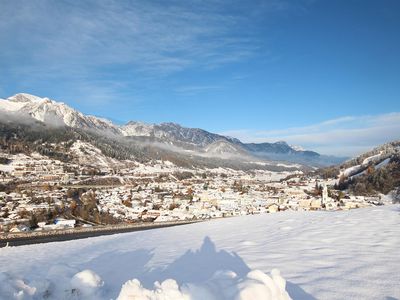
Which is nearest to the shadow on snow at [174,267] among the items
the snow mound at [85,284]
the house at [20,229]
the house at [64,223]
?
the snow mound at [85,284]

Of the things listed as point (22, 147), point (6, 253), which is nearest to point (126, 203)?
point (6, 253)

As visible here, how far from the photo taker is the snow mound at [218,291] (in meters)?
2.72

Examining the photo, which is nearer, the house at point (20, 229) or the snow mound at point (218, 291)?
the snow mound at point (218, 291)

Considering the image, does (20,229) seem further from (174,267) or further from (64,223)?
(174,267)

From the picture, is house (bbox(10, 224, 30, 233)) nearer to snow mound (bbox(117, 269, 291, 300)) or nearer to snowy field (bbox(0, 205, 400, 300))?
snowy field (bbox(0, 205, 400, 300))

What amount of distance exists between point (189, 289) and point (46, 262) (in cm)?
619

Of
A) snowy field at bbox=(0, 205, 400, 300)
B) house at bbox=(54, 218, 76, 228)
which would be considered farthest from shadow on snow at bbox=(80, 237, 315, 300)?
house at bbox=(54, 218, 76, 228)

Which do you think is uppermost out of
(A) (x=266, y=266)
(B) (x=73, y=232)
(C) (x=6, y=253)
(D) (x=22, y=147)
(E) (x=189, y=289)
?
(D) (x=22, y=147)

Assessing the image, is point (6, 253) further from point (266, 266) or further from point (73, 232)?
point (73, 232)

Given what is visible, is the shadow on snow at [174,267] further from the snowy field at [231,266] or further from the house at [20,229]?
the house at [20,229]

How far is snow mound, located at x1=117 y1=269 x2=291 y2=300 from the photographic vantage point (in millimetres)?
2719

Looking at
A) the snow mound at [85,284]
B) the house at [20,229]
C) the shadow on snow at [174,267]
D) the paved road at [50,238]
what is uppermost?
the snow mound at [85,284]

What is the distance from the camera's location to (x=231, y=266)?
536 cm

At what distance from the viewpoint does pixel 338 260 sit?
478 cm
